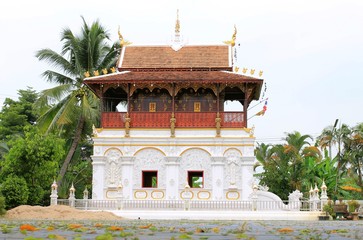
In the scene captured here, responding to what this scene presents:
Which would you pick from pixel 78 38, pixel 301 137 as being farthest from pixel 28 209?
pixel 301 137

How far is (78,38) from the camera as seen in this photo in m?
35.6

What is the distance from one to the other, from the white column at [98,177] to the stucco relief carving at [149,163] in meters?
1.57

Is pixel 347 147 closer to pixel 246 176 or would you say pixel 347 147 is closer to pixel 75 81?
pixel 246 176

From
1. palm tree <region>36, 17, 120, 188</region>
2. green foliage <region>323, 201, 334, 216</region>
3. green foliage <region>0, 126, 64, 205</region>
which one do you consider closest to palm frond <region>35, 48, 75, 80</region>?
Result: palm tree <region>36, 17, 120, 188</region>

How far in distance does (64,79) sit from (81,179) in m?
10.4

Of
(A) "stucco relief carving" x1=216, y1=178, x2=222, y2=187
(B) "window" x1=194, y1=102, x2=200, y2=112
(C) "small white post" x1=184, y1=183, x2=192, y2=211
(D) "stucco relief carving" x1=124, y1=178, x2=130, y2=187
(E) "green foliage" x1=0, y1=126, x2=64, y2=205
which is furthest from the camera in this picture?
(B) "window" x1=194, y1=102, x2=200, y2=112

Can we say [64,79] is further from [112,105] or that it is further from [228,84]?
[228,84]

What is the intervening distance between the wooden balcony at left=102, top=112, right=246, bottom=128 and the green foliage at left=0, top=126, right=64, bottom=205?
337cm

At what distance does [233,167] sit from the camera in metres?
29.1

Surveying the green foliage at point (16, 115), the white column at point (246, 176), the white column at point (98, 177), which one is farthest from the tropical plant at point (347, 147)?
the green foliage at point (16, 115)

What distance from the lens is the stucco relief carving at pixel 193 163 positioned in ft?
95.7

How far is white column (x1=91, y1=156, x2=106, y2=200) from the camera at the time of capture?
29.1 meters

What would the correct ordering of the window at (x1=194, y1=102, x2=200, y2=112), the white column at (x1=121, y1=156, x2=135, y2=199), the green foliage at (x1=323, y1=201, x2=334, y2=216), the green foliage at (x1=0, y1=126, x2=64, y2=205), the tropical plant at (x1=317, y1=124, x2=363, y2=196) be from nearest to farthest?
1. the green foliage at (x1=323, y1=201, x2=334, y2=216)
2. the green foliage at (x1=0, y1=126, x2=64, y2=205)
3. the white column at (x1=121, y1=156, x2=135, y2=199)
4. the window at (x1=194, y1=102, x2=200, y2=112)
5. the tropical plant at (x1=317, y1=124, x2=363, y2=196)

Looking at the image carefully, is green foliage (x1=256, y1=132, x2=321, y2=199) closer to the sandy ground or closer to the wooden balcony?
the wooden balcony
